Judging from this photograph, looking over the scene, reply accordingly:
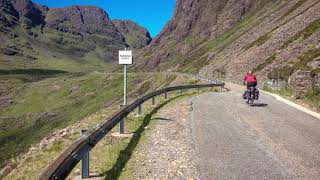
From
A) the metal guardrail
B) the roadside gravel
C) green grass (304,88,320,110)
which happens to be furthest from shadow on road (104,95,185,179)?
green grass (304,88,320,110)

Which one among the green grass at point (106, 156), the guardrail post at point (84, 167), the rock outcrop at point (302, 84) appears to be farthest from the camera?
the rock outcrop at point (302, 84)

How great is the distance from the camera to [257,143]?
1305cm

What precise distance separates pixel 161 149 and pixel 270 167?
11.2 ft

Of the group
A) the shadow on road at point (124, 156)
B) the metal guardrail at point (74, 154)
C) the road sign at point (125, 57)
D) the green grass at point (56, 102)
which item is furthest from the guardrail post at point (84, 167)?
the green grass at point (56, 102)

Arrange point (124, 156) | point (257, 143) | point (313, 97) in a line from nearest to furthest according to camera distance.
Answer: point (124, 156), point (257, 143), point (313, 97)

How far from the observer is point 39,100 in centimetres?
15275

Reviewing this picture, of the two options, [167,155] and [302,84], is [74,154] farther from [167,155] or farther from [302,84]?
[302,84]

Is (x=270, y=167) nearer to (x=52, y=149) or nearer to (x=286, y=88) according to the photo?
(x=52, y=149)

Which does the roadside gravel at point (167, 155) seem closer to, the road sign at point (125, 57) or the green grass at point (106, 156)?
the green grass at point (106, 156)

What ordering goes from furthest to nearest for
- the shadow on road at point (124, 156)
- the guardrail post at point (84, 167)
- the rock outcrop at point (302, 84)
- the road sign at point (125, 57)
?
the rock outcrop at point (302, 84) → the road sign at point (125, 57) → the shadow on road at point (124, 156) → the guardrail post at point (84, 167)

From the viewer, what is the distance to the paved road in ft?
32.7

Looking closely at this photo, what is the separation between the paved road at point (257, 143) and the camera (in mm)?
9969

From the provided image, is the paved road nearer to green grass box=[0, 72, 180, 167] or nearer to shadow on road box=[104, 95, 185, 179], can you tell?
shadow on road box=[104, 95, 185, 179]

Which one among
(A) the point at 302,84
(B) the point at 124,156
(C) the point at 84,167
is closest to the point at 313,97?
(A) the point at 302,84
